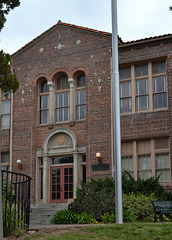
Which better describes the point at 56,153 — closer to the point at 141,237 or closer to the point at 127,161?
the point at 127,161

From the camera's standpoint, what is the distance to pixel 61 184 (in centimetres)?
2388

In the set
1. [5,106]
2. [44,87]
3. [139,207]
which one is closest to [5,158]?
[5,106]

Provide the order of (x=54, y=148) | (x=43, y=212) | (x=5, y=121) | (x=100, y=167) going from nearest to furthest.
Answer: (x=43, y=212), (x=100, y=167), (x=54, y=148), (x=5, y=121)

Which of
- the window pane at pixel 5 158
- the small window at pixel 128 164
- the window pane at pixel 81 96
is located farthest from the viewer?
the window pane at pixel 5 158

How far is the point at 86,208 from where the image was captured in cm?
1695

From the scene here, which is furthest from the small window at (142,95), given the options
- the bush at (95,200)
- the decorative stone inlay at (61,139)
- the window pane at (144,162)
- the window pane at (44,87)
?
the bush at (95,200)

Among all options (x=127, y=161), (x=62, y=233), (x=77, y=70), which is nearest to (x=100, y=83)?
(x=77, y=70)

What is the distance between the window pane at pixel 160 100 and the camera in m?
22.2

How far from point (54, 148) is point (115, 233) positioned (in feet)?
49.3

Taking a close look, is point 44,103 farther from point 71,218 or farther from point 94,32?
point 71,218

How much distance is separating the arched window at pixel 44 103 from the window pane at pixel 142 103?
5680mm

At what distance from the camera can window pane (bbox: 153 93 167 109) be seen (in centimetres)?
2220

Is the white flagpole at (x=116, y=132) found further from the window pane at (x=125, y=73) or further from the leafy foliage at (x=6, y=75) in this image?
the window pane at (x=125, y=73)

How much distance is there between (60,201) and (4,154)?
16.4 ft
